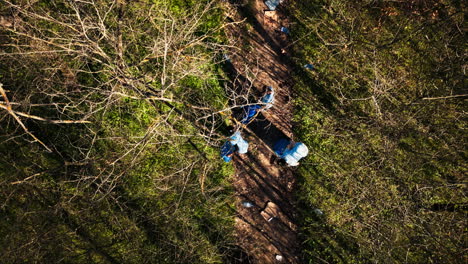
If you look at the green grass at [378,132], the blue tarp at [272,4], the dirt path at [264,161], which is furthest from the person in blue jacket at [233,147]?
the blue tarp at [272,4]

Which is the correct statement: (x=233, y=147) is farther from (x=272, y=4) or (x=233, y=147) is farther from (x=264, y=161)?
(x=272, y=4)

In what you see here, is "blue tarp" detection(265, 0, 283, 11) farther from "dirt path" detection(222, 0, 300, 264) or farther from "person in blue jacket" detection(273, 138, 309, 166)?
"person in blue jacket" detection(273, 138, 309, 166)

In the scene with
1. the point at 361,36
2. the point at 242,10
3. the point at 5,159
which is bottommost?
the point at 5,159

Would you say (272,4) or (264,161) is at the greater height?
(272,4)

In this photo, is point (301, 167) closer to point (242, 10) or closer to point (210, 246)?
point (210, 246)

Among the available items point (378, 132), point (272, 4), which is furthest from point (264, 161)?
point (272, 4)

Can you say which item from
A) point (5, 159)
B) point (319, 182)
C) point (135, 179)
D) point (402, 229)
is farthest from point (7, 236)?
point (402, 229)
